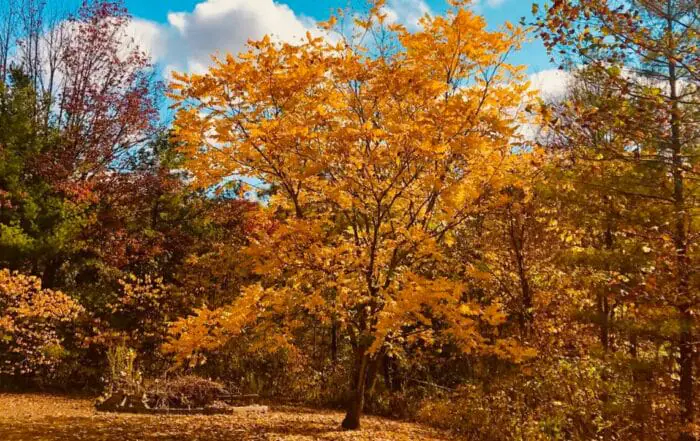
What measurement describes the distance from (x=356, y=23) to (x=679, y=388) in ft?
19.7

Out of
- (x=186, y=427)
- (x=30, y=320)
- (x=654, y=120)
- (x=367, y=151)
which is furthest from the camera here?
(x=30, y=320)

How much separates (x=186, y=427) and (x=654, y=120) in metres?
7.45

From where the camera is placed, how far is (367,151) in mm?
6707

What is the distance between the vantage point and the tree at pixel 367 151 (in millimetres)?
6098

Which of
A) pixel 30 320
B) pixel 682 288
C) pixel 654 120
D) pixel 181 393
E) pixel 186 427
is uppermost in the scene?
pixel 654 120

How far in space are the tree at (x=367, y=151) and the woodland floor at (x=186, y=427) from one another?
4.64ft

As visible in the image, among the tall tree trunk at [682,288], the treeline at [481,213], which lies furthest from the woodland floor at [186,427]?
the tall tree trunk at [682,288]

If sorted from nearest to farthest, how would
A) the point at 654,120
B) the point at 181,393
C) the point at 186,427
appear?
1. the point at 654,120
2. the point at 186,427
3. the point at 181,393

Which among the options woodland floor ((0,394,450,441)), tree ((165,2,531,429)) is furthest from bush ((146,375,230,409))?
tree ((165,2,531,429))

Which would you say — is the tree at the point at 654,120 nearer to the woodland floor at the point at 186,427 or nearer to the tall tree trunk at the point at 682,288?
the tall tree trunk at the point at 682,288

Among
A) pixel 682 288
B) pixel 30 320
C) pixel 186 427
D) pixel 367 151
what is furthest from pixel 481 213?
pixel 30 320

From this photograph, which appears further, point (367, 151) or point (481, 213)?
point (481, 213)

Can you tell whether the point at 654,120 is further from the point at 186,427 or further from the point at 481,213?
the point at 186,427

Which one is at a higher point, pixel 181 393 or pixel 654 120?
pixel 654 120
